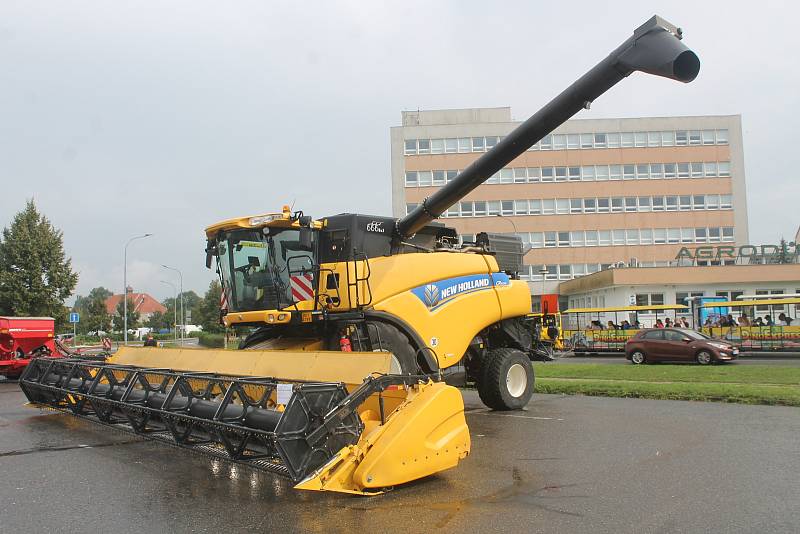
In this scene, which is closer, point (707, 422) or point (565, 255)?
point (707, 422)

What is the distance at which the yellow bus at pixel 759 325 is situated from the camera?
27688 millimetres

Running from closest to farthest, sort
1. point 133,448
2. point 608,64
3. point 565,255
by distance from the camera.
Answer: point 608,64 → point 133,448 → point 565,255

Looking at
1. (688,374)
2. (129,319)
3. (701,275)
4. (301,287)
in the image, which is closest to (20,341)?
(301,287)

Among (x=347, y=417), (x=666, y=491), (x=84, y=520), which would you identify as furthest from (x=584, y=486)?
(x=84, y=520)

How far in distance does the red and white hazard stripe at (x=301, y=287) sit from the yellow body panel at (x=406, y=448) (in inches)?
142

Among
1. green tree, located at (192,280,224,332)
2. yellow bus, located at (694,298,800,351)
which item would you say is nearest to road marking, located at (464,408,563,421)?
yellow bus, located at (694,298,800,351)

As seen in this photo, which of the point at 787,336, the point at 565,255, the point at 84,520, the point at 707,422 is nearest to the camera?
the point at 84,520

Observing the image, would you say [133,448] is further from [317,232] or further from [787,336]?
[787,336]

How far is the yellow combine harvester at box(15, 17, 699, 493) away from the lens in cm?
571

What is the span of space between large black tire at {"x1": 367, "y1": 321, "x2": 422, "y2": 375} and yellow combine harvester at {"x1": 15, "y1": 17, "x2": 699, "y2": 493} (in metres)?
0.02

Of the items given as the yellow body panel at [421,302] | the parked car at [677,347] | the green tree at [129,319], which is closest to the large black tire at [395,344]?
the yellow body panel at [421,302]

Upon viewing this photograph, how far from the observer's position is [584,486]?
6.04 m

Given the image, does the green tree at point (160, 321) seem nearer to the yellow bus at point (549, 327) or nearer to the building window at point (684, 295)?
the building window at point (684, 295)

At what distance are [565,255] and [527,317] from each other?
46286 mm
